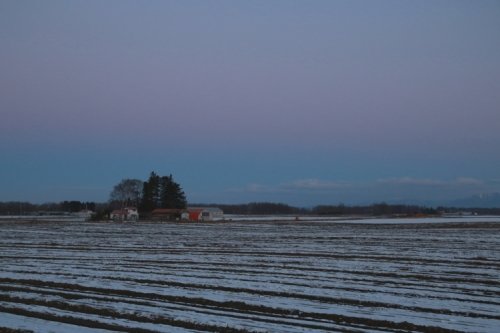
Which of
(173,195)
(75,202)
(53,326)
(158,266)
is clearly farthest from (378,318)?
(75,202)

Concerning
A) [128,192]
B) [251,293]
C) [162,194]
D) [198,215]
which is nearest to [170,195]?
[162,194]

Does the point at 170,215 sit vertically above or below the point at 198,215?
below

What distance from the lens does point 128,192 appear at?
511ft

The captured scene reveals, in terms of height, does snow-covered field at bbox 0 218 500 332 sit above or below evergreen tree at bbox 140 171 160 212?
below

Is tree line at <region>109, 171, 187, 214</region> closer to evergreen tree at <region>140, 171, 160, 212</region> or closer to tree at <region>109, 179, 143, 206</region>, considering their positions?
evergreen tree at <region>140, 171, 160, 212</region>

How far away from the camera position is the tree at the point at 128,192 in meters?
154

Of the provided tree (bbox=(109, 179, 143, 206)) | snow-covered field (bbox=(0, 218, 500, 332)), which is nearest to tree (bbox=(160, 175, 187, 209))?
tree (bbox=(109, 179, 143, 206))

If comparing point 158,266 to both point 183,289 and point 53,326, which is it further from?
point 53,326

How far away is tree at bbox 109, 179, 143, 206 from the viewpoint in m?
154

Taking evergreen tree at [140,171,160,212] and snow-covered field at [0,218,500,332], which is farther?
evergreen tree at [140,171,160,212]

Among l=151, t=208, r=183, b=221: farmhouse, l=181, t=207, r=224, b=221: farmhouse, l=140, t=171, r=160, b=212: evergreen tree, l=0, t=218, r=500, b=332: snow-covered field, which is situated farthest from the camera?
l=140, t=171, r=160, b=212: evergreen tree

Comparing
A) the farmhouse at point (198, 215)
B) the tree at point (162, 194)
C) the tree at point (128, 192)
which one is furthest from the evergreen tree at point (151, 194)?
the tree at point (128, 192)

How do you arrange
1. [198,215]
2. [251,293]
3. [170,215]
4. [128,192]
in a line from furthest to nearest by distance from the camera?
[128,192] < [170,215] < [198,215] < [251,293]

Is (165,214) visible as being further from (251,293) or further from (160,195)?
(251,293)
